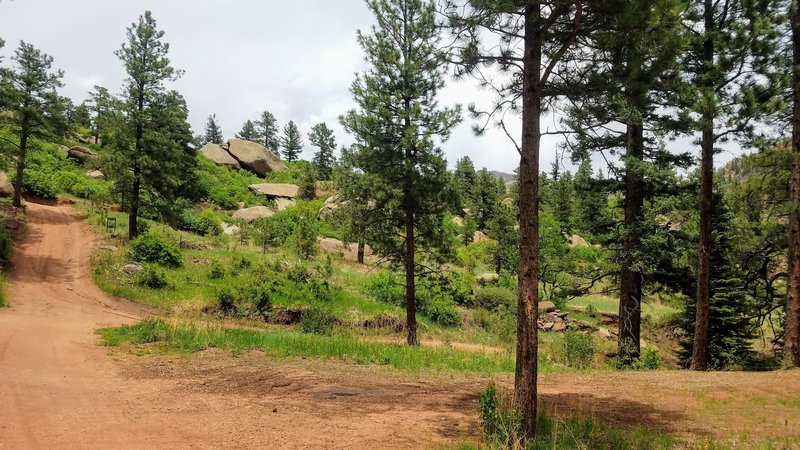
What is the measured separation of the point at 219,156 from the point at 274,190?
11.7m

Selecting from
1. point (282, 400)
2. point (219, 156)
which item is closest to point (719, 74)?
point (282, 400)

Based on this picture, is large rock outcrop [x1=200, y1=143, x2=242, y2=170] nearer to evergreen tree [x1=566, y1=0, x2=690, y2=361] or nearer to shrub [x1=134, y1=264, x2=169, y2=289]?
shrub [x1=134, y1=264, x2=169, y2=289]

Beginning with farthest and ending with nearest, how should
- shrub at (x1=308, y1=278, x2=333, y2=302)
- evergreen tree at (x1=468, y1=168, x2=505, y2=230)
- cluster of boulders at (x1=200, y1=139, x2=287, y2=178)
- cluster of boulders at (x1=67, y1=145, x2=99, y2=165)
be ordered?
cluster of boulders at (x1=200, y1=139, x2=287, y2=178) → evergreen tree at (x1=468, y1=168, x2=505, y2=230) → cluster of boulders at (x1=67, y1=145, x2=99, y2=165) → shrub at (x1=308, y1=278, x2=333, y2=302)

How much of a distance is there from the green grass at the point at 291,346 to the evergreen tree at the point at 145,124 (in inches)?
487

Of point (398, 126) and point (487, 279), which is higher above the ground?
point (398, 126)

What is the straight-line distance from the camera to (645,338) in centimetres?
2816

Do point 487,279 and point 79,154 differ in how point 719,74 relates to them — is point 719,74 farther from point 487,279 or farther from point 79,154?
point 79,154

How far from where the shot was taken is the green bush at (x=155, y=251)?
73.1ft

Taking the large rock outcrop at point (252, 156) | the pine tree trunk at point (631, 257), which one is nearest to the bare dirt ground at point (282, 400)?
the pine tree trunk at point (631, 257)

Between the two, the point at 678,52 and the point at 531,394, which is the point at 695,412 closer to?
the point at 531,394

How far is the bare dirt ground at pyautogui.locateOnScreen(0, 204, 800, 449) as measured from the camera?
6.10 metres

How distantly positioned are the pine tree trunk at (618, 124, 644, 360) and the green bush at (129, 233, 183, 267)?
20159mm

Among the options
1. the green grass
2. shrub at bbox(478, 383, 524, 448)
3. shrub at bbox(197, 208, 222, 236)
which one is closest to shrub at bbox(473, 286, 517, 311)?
the green grass

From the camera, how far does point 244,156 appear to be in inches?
2443
